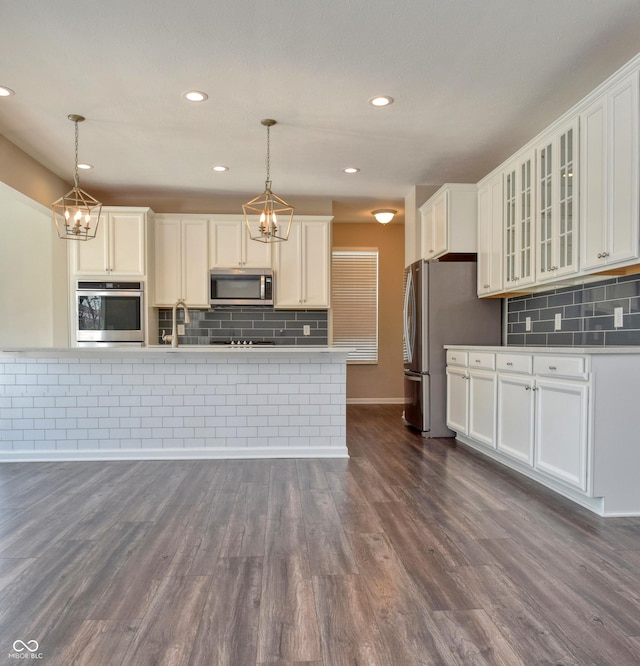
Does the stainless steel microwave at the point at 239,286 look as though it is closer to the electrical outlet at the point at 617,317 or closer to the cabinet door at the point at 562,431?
the cabinet door at the point at 562,431

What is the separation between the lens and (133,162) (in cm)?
489

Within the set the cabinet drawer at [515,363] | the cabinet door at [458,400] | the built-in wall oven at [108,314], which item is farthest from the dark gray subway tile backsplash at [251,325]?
the cabinet drawer at [515,363]

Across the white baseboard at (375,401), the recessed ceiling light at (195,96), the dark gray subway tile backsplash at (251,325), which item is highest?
the recessed ceiling light at (195,96)

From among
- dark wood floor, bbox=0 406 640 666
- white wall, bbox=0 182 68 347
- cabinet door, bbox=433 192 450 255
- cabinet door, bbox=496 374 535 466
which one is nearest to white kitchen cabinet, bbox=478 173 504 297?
cabinet door, bbox=433 192 450 255

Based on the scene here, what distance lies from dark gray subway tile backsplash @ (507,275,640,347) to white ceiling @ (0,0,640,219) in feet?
4.40

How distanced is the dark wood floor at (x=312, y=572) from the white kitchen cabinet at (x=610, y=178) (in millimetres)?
1429

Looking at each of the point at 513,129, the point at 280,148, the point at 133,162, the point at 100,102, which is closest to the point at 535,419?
the point at 513,129

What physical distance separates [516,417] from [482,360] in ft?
2.13

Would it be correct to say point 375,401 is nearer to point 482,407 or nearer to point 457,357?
point 457,357

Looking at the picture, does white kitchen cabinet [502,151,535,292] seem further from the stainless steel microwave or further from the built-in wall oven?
the built-in wall oven

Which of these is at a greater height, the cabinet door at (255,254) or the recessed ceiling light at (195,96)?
the recessed ceiling light at (195,96)

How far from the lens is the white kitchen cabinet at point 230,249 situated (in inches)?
230

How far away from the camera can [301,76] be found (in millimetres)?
3201

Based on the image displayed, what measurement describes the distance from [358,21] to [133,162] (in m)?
3.01
